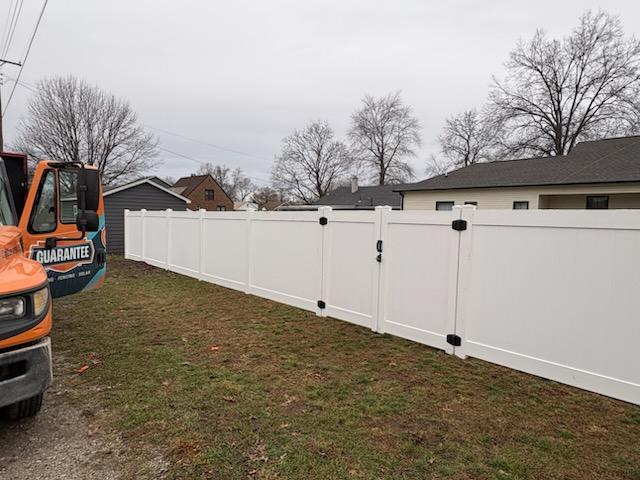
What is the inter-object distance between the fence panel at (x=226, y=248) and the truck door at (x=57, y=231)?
10.8 ft

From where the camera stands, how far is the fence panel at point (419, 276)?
15.2 feet

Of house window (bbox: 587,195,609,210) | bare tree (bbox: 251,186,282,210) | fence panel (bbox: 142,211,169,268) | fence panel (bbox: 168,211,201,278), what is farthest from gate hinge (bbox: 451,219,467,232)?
bare tree (bbox: 251,186,282,210)

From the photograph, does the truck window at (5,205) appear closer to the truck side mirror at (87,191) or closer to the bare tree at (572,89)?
the truck side mirror at (87,191)

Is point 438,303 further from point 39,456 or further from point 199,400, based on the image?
point 39,456

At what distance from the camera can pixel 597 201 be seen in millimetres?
14359

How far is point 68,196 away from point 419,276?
4.47 m

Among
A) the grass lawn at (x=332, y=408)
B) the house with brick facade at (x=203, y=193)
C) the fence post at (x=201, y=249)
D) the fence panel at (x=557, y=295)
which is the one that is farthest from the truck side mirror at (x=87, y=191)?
the house with brick facade at (x=203, y=193)

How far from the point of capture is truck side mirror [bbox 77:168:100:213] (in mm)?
4141

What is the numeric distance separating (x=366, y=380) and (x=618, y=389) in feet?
7.25

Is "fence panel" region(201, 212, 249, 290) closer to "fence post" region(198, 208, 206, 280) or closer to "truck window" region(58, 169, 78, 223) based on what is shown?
"fence post" region(198, 208, 206, 280)

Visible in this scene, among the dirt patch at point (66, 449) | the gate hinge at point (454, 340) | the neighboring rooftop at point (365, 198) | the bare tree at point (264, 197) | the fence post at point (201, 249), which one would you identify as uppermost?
the bare tree at point (264, 197)

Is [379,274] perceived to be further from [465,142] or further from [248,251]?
[465,142]

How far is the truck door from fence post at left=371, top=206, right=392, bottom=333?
142 inches

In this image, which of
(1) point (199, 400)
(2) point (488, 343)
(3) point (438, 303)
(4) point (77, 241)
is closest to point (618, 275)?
(2) point (488, 343)
